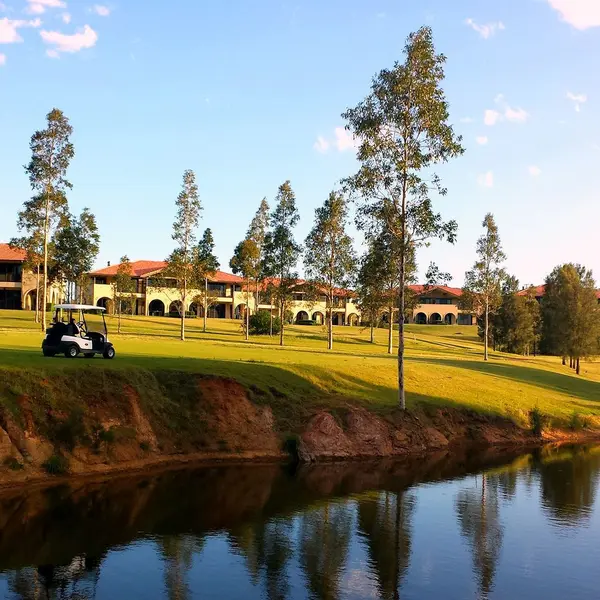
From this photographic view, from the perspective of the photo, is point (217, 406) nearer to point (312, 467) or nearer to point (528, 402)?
point (312, 467)

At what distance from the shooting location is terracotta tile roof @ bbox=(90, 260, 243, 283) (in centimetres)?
11769

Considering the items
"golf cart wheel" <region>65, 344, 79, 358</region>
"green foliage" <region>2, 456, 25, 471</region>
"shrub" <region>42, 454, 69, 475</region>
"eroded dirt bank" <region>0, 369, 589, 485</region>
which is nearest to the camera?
"green foliage" <region>2, 456, 25, 471</region>

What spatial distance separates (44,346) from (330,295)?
42.2 m

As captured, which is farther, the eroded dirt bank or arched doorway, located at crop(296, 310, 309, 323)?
arched doorway, located at crop(296, 310, 309, 323)

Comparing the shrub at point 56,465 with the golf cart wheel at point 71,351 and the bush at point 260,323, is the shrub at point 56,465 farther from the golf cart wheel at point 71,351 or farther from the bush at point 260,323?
the bush at point 260,323

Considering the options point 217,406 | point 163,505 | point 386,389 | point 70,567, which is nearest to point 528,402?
point 386,389

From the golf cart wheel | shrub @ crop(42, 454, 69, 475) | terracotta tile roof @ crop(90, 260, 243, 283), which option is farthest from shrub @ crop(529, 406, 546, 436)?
terracotta tile roof @ crop(90, 260, 243, 283)

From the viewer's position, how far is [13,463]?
2495 centimetres

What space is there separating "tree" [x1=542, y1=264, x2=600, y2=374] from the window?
7837 centimetres

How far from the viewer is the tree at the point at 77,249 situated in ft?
251

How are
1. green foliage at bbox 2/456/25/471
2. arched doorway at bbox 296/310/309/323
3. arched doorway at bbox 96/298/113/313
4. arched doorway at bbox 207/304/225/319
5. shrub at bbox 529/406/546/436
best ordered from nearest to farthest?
green foliage at bbox 2/456/25/471
shrub at bbox 529/406/546/436
arched doorway at bbox 96/298/113/313
arched doorway at bbox 207/304/225/319
arched doorway at bbox 296/310/309/323

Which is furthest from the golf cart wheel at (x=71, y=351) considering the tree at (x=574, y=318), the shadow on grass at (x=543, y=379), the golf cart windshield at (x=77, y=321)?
the tree at (x=574, y=318)

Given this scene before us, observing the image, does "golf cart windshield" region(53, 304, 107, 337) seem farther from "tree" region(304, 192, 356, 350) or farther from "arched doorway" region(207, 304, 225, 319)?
"arched doorway" region(207, 304, 225, 319)

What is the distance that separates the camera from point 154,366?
3491 centimetres
